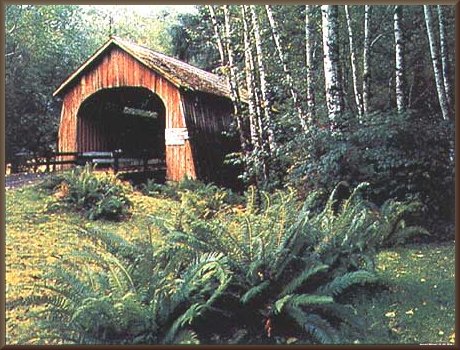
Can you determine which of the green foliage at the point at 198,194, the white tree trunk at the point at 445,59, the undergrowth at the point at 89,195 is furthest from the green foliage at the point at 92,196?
the white tree trunk at the point at 445,59

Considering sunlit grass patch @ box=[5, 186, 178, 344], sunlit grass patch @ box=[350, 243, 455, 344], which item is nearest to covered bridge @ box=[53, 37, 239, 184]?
sunlit grass patch @ box=[5, 186, 178, 344]

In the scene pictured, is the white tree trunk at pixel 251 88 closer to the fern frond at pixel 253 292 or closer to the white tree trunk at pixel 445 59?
the white tree trunk at pixel 445 59

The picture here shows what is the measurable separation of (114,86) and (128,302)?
4898mm

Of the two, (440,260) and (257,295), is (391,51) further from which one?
(257,295)

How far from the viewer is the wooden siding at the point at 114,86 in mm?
5199

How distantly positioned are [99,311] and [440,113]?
5.05 meters

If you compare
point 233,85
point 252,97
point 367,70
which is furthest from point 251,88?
point 367,70

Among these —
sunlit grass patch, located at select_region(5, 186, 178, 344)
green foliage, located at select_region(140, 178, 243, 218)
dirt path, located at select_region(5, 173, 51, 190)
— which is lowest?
sunlit grass patch, located at select_region(5, 186, 178, 344)

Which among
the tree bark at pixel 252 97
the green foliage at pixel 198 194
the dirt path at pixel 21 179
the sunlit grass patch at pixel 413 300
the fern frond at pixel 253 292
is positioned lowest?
the sunlit grass patch at pixel 413 300

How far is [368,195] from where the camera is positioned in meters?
4.41

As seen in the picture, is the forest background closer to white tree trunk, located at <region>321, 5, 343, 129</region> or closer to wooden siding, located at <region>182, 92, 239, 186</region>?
white tree trunk, located at <region>321, 5, 343, 129</region>

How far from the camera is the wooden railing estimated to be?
450 cm

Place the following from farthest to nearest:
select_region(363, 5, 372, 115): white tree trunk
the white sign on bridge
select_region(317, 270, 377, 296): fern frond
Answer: the white sign on bridge < select_region(363, 5, 372, 115): white tree trunk < select_region(317, 270, 377, 296): fern frond

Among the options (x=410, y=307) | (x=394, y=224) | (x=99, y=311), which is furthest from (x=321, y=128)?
(x=99, y=311)
